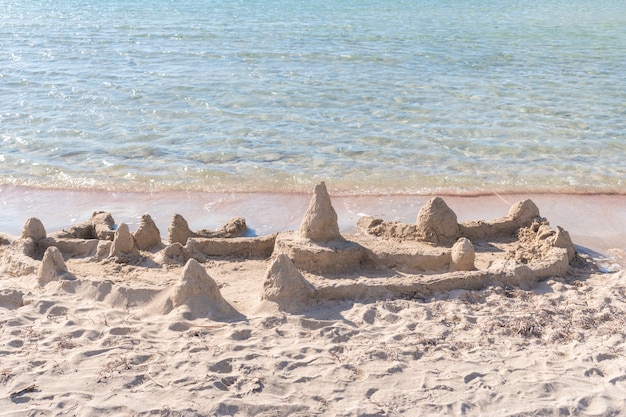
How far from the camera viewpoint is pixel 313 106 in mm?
12438

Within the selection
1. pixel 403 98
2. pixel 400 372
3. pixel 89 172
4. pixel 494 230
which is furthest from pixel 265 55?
pixel 400 372

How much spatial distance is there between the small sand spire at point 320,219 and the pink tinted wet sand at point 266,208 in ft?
4.87

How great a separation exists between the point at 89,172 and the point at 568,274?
20.0ft

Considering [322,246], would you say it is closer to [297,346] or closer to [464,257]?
[464,257]

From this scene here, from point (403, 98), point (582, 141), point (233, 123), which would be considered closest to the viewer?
point (582, 141)

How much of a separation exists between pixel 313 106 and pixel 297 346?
8187 mm

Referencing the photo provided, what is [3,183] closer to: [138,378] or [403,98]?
[138,378]

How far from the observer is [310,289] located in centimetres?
529

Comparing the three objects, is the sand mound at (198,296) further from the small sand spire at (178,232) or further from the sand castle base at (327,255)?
the small sand spire at (178,232)

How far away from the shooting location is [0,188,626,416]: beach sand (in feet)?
13.5

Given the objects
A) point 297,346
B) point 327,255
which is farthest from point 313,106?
point 297,346

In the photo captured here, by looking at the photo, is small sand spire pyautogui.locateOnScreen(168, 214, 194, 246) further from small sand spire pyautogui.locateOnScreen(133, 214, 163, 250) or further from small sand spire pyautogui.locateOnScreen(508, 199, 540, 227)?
small sand spire pyautogui.locateOnScreen(508, 199, 540, 227)

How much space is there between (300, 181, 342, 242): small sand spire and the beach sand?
1.15ft

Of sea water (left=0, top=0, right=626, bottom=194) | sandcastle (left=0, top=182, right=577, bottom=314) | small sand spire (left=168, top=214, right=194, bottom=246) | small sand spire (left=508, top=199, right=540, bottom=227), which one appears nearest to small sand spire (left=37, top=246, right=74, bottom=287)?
sandcastle (left=0, top=182, right=577, bottom=314)
